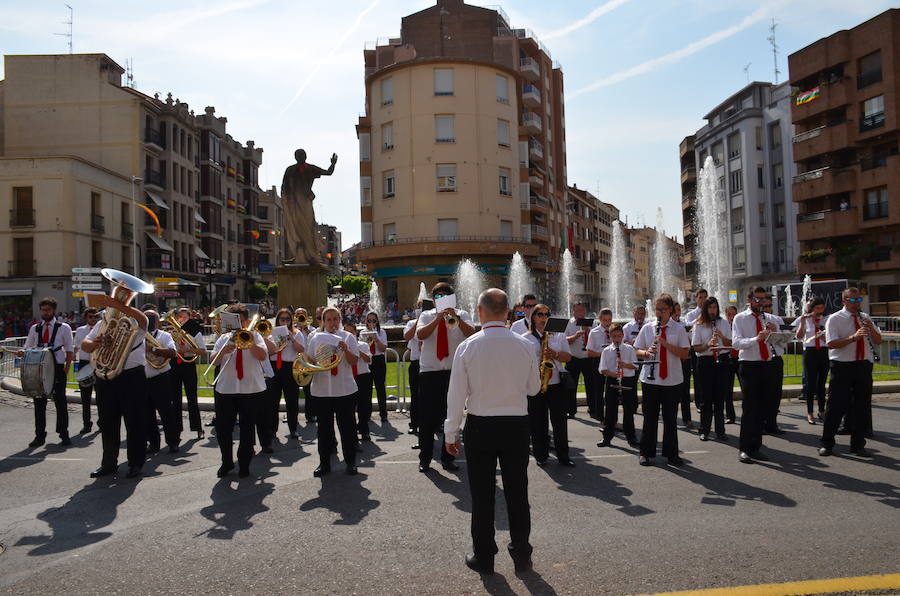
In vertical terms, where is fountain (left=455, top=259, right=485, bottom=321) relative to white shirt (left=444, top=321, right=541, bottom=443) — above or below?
above

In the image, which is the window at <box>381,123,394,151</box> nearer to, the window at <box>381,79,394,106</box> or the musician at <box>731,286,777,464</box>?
the window at <box>381,79,394,106</box>

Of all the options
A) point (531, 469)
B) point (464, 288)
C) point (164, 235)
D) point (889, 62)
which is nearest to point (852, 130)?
point (889, 62)

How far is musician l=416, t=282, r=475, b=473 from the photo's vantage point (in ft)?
24.8

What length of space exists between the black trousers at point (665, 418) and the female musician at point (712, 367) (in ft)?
5.43

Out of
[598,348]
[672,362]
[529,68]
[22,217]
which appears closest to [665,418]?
[672,362]

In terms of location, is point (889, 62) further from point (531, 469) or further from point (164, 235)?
point (164, 235)

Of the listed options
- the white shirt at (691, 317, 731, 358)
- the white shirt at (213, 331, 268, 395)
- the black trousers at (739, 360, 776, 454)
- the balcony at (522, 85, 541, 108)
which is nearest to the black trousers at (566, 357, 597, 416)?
the white shirt at (691, 317, 731, 358)

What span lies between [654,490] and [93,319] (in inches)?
385

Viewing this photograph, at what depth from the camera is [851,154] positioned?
43.3 meters

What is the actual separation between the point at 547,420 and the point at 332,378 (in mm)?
2535

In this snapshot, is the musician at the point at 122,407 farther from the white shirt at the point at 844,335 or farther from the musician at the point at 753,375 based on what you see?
the white shirt at the point at 844,335

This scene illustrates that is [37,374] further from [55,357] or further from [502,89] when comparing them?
[502,89]

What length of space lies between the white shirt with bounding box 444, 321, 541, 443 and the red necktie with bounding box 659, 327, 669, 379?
3471mm

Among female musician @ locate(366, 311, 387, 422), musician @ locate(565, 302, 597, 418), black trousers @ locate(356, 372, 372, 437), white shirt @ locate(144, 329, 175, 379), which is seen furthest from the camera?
female musician @ locate(366, 311, 387, 422)
